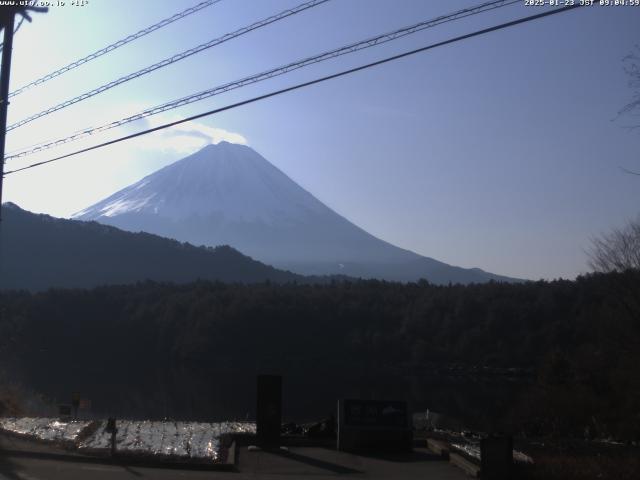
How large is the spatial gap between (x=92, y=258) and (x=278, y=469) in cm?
11315

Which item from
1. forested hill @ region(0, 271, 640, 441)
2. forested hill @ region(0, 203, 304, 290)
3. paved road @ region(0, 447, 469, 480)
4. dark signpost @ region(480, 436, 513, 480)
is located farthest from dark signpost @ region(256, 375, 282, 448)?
forested hill @ region(0, 203, 304, 290)

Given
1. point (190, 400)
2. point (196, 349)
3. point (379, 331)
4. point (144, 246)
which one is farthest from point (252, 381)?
point (144, 246)

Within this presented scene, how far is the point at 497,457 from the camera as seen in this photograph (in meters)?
10.9

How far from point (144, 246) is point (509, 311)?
70.1 metres

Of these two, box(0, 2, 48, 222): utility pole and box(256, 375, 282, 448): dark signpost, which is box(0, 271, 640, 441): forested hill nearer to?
box(256, 375, 282, 448): dark signpost

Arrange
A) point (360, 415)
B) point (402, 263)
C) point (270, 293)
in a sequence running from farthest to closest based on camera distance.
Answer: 1. point (402, 263)
2. point (270, 293)
3. point (360, 415)

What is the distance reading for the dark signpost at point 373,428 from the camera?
595 inches

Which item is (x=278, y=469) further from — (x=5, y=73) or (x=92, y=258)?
(x=92, y=258)

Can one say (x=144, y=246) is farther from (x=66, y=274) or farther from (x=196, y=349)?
(x=196, y=349)

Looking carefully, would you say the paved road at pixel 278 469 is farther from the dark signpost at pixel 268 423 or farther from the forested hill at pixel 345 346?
the forested hill at pixel 345 346

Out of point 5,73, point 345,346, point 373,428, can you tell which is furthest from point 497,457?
point 345,346

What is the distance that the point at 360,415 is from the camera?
15.2 metres

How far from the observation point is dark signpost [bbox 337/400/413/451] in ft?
49.5

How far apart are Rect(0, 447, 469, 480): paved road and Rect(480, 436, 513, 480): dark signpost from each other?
4.05 ft
